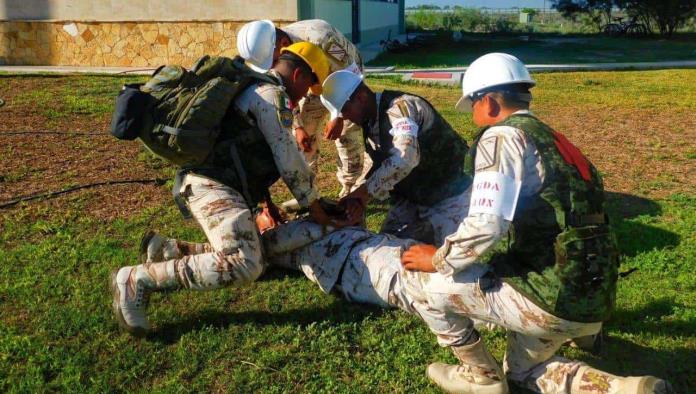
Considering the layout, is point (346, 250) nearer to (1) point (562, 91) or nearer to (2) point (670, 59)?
(1) point (562, 91)

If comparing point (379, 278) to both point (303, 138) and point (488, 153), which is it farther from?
point (303, 138)

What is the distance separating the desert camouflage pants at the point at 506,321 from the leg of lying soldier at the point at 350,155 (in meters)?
2.15

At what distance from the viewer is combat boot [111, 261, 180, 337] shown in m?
3.59

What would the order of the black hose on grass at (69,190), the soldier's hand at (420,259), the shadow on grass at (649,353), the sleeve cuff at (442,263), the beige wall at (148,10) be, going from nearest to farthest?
the sleeve cuff at (442,263), the soldier's hand at (420,259), the shadow on grass at (649,353), the black hose on grass at (69,190), the beige wall at (148,10)

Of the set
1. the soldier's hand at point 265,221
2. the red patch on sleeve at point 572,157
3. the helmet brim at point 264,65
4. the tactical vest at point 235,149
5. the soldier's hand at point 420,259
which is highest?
the helmet brim at point 264,65

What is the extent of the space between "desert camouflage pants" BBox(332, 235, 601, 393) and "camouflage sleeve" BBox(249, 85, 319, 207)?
2.64 feet

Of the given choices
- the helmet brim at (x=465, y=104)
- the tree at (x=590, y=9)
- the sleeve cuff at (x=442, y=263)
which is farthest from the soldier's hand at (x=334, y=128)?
the tree at (x=590, y=9)

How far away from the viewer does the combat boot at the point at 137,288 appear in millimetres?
3585

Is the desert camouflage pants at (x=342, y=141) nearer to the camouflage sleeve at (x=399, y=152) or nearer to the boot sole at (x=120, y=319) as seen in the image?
the camouflage sleeve at (x=399, y=152)

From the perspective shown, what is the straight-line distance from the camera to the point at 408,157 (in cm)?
380

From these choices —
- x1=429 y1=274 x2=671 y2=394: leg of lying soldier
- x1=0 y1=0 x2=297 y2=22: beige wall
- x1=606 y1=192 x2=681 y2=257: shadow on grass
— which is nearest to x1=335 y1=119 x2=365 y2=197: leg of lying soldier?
x1=606 y1=192 x2=681 y2=257: shadow on grass

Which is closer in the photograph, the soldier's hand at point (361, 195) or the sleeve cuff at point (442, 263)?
Answer: the sleeve cuff at point (442, 263)

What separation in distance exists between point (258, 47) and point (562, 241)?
2708 mm

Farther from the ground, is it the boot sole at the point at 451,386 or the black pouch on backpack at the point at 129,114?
the black pouch on backpack at the point at 129,114
